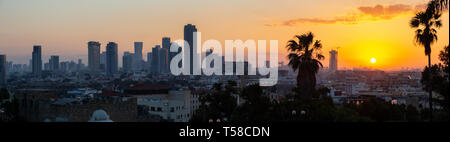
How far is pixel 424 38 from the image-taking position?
52.5 feet

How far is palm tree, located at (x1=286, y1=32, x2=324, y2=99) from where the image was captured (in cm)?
2056

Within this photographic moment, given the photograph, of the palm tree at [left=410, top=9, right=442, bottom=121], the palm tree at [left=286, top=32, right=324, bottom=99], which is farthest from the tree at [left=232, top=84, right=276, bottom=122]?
the palm tree at [left=410, top=9, right=442, bottom=121]

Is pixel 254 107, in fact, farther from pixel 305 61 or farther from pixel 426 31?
pixel 426 31

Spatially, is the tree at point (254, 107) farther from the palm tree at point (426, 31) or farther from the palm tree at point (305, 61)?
the palm tree at point (426, 31)

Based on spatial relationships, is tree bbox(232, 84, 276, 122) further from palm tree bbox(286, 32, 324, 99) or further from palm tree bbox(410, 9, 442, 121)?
palm tree bbox(410, 9, 442, 121)

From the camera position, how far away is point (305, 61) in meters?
20.5

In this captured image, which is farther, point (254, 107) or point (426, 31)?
point (254, 107)

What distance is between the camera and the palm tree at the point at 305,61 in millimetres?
20562

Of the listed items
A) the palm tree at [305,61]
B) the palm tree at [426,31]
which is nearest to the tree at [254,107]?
the palm tree at [305,61]

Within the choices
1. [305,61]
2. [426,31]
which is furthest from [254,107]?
[426,31]

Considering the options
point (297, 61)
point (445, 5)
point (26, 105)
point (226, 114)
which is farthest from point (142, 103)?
point (445, 5)

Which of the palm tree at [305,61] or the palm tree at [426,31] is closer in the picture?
the palm tree at [426,31]
